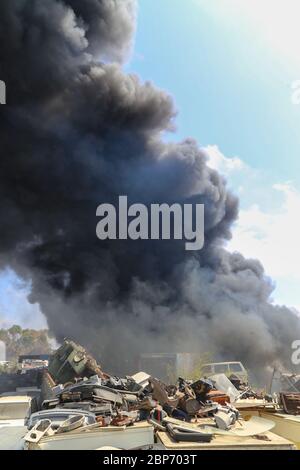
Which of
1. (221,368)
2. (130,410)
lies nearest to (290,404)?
(130,410)

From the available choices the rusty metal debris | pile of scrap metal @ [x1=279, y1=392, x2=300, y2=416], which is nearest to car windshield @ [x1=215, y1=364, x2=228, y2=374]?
the rusty metal debris

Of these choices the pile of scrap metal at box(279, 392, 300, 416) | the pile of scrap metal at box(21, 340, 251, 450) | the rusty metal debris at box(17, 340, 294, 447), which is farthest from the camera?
the pile of scrap metal at box(279, 392, 300, 416)

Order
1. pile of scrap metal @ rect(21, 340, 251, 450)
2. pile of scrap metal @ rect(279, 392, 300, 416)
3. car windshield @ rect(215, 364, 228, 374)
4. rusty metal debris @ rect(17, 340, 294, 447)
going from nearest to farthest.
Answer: rusty metal debris @ rect(17, 340, 294, 447), pile of scrap metal @ rect(21, 340, 251, 450), pile of scrap metal @ rect(279, 392, 300, 416), car windshield @ rect(215, 364, 228, 374)

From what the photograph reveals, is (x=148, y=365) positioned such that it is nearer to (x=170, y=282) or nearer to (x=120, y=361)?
(x=120, y=361)

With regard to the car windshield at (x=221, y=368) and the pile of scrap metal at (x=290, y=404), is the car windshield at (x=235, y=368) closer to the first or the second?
the car windshield at (x=221, y=368)

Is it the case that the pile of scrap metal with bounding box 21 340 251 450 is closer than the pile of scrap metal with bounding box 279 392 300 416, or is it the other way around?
the pile of scrap metal with bounding box 21 340 251 450

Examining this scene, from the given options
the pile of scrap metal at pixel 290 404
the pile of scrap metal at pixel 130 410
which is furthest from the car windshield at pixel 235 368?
the pile of scrap metal at pixel 290 404

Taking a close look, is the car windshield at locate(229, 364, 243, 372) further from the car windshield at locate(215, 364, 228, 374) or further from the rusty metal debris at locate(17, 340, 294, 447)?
the rusty metal debris at locate(17, 340, 294, 447)

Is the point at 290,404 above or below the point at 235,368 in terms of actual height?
above

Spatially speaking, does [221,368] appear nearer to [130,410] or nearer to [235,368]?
[235,368]

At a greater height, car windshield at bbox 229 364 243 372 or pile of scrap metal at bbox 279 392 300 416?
pile of scrap metal at bbox 279 392 300 416

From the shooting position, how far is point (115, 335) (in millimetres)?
36656

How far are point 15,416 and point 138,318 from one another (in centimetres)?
2404
